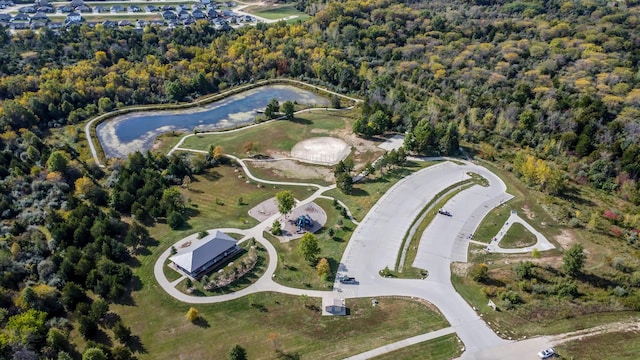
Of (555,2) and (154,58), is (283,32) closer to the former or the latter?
(154,58)

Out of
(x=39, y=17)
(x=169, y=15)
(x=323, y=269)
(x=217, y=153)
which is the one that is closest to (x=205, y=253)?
(x=323, y=269)

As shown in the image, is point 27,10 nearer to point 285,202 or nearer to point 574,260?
point 285,202

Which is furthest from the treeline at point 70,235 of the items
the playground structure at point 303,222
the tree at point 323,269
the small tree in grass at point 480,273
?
the small tree in grass at point 480,273

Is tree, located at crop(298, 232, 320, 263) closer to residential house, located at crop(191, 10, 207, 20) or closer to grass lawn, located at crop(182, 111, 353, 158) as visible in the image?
grass lawn, located at crop(182, 111, 353, 158)

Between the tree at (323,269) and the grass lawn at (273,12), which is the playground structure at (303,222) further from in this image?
the grass lawn at (273,12)

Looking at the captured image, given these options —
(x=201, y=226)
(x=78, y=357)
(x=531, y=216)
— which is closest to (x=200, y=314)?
(x=78, y=357)

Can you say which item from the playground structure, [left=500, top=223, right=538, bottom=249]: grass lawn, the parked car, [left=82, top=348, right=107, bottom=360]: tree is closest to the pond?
the playground structure

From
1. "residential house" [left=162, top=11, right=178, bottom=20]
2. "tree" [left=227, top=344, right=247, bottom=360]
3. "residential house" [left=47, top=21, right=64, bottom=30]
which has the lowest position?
"tree" [left=227, top=344, right=247, bottom=360]
